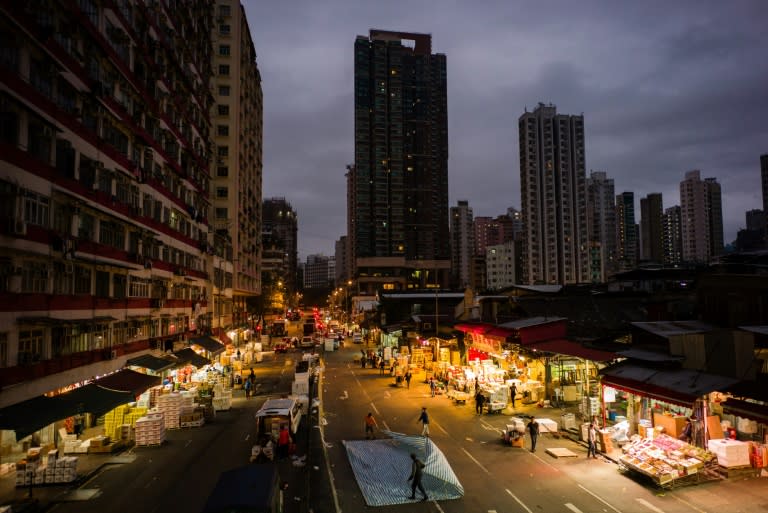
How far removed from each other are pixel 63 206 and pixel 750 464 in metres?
29.8

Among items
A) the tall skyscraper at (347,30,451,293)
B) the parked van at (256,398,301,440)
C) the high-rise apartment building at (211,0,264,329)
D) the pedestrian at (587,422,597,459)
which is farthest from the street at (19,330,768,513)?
the tall skyscraper at (347,30,451,293)

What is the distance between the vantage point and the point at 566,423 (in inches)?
1008

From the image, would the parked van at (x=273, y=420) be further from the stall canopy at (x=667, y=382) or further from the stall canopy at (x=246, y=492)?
the stall canopy at (x=667, y=382)

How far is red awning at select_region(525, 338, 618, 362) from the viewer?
1015 inches

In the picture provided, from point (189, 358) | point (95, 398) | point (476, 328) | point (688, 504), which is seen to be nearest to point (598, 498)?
point (688, 504)

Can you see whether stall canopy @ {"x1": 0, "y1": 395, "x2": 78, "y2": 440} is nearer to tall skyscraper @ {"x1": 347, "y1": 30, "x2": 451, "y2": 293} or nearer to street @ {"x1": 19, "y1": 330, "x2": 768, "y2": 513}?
street @ {"x1": 19, "y1": 330, "x2": 768, "y2": 513}

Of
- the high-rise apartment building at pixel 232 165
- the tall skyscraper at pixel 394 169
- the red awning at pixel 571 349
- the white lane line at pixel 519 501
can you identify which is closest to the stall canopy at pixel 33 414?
the white lane line at pixel 519 501

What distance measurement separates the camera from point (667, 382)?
1988 cm

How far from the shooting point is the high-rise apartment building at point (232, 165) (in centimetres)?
5778

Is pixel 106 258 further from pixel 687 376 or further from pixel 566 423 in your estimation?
pixel 687 376

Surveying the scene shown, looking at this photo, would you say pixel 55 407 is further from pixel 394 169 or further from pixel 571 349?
pixel 394 169

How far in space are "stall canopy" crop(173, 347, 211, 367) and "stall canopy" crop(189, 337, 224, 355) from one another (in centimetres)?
287

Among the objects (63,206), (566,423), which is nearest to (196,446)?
(63,206)

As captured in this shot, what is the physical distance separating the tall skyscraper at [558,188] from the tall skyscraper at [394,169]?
32007 millimetres
